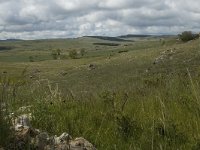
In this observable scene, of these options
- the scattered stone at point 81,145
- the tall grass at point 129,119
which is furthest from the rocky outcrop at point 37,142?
the tall grass at point 129,119

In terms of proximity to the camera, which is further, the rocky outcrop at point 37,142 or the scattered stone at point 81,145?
the scattered stone at point 81,145

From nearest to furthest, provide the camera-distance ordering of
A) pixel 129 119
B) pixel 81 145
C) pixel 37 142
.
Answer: pixel 37 142
pixel 81 145
pixel 129 119

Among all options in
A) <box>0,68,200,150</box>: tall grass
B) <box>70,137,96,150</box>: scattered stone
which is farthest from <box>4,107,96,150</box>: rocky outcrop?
<box>0,68,200,150</box>: tall grass

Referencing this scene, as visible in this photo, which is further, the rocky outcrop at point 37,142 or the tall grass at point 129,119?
the tall grass at point 129,119

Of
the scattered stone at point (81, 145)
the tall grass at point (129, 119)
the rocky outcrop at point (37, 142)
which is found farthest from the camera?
the tall grass at point (129, 119)

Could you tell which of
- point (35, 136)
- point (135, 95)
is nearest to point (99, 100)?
point (135, 95)

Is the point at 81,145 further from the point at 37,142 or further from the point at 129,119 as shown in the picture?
the point at 129,119

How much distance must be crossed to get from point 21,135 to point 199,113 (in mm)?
2200

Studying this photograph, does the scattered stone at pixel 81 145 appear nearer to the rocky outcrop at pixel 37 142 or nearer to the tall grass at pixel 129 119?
the rocky outcrop at pixel 37 142

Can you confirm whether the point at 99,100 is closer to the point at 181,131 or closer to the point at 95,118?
the point at 95,118

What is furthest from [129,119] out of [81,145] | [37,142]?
[37,142]

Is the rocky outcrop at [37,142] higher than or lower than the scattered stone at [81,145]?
higher

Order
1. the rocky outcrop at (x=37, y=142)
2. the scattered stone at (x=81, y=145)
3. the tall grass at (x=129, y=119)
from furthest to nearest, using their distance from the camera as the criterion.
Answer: the tall grass at (x=129, y=119), the scattered stone at (x=81, y=145), the rocky outcrop at (x=37, y=142)

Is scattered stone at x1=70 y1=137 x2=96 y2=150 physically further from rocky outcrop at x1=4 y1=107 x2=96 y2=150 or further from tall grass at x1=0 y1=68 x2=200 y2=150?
tall grass at x1=0 y1=68 x2=200 y2=150
